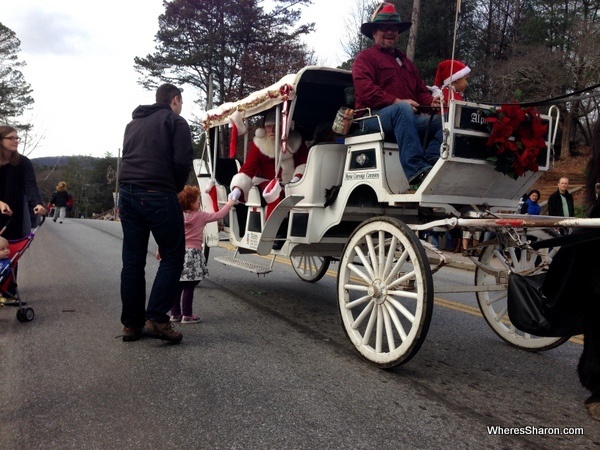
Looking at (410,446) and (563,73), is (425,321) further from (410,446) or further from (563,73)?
(563,73)

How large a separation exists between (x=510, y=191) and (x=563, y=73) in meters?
21.8

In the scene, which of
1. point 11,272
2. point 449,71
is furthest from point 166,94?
point 449,71

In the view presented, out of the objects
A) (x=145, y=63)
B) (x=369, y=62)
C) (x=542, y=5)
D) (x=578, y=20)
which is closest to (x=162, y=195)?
(x=369, y=62)

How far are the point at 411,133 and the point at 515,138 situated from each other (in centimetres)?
81

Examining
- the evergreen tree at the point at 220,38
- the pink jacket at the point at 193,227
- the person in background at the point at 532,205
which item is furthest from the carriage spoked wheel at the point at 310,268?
the evergreen tree at the point at 220,38

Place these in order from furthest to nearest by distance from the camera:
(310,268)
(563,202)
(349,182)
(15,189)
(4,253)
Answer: (563,202)
(310,268)
(15,189)
(4,253)
(349,182)

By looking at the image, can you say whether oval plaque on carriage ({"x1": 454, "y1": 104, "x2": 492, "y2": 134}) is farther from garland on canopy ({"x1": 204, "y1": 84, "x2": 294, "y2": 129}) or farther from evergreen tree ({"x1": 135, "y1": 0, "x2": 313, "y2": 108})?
evergreen tree ({"x1": 135, "y1": 0, "x2": 313, "y2": 108})

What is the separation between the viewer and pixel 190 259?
5.77 m

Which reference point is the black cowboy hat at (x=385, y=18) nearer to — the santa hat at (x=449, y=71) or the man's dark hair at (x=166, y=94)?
the santa hat at (x=449, y=71)

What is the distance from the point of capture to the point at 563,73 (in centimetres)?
2416

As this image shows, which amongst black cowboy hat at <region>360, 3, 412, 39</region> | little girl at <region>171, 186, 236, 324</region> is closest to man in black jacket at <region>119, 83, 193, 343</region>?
little girl at <region>171, 186, 236, 324</region>

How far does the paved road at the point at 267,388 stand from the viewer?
318 cm

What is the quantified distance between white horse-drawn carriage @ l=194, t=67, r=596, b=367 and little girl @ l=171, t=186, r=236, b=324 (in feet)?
2.52

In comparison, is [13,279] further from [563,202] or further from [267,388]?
[563,202]
